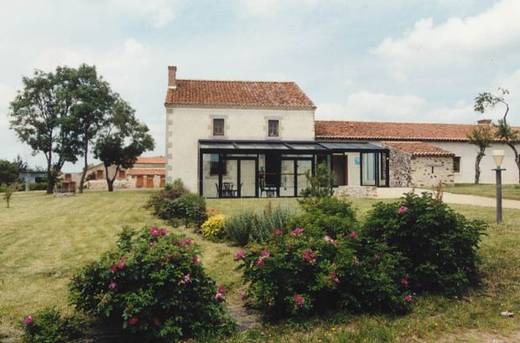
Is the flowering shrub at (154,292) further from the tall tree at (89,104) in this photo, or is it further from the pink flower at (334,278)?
the tall tree at (89,104)

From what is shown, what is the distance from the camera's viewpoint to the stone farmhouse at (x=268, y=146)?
20.9m

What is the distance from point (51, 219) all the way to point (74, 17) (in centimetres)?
676

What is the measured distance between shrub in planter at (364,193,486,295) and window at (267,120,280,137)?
18.5m

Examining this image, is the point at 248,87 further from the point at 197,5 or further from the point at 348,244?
the point at 348,244

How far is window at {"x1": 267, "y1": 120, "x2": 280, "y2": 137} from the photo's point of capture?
A: 78.6ft

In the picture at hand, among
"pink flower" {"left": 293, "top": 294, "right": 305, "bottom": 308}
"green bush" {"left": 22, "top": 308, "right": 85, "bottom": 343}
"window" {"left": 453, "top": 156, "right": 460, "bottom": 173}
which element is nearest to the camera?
"green bush" {"left": 22, "top": 308, "right": 85, "bottom": 343}

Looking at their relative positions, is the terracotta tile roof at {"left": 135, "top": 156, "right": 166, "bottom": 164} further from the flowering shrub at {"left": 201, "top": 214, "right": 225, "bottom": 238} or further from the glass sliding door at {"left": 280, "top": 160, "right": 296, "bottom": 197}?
the flowering shrub at {"left": 201, "top": 214, "right": 225, "bottom": 238}

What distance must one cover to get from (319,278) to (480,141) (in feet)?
83.6

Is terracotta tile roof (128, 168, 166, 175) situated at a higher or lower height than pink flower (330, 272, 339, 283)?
higher

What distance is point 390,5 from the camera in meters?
9.90

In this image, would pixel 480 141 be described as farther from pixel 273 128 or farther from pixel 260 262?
pixel 260 262

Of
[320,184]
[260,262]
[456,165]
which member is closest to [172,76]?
[320,184]

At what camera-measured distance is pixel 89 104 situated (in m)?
28.8

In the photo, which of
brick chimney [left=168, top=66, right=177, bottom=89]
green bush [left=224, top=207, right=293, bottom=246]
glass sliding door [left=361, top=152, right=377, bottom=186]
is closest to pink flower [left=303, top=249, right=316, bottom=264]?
green bush [left=224, top=207, right=293, bottom=246]
